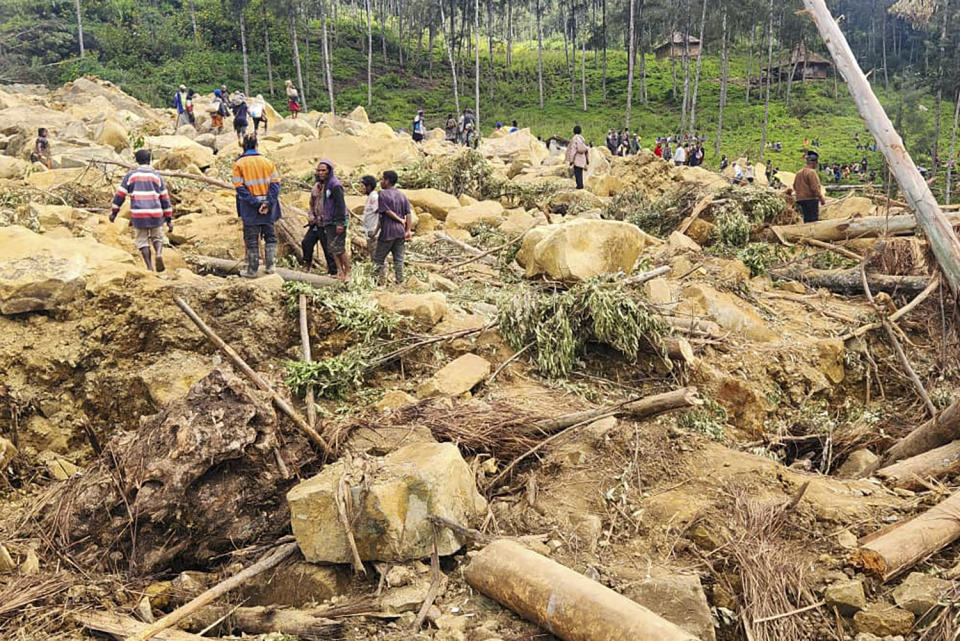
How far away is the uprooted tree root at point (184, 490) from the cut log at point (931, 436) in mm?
4513

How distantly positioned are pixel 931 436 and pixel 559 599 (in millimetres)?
3662

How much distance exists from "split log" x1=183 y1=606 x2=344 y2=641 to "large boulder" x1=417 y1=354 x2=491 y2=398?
2353 mm

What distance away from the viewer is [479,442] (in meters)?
5.02

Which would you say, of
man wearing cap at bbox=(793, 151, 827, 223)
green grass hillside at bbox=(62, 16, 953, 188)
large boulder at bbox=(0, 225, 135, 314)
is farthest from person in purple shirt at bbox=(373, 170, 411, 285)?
green grass hillside at bbox=(62, 16, 953, 188)

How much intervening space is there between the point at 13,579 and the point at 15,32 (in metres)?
45.6

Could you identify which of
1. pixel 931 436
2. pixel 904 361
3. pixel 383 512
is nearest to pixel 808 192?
pixel 904 361

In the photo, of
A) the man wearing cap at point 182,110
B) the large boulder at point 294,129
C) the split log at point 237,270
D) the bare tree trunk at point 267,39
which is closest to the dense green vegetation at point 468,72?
the bare tree trunk at point 267,39

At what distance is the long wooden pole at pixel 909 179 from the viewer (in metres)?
6.73

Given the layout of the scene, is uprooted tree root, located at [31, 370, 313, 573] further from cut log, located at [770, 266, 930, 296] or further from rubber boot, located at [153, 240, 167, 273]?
cut log, located at [770, 266, 930, 296]

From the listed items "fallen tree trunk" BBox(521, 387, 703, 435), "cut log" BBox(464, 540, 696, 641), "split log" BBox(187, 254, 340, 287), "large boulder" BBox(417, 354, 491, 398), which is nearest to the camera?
"cut log" BBox(464, 540, 696, 641)

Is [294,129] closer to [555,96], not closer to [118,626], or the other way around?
[118,626]

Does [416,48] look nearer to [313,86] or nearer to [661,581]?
[313,86]

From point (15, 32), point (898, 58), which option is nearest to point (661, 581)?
point (15, 32)

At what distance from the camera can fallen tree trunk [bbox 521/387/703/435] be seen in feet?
16.8
